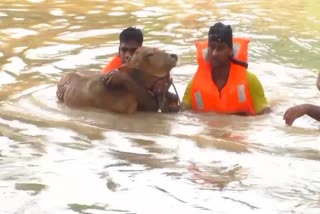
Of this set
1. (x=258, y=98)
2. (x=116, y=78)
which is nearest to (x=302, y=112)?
(x=258, y=98)

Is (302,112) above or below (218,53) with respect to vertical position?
below

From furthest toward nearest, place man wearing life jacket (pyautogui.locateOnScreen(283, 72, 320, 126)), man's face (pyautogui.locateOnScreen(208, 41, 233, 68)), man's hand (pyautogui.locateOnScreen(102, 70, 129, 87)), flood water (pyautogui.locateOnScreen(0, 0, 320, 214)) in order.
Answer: man's face (pyautogui.locateOnScreen(208, 41, 233, 68)) < man's hand (pyautogui.locateOnScreen(102, 70, 129, 87)) < man wearing life jacket (pyautogui.locateOnScreen(283, 72, 320, 126)) < flood water (pyautogui.locateOnScreen(0, 0, 320, 214))

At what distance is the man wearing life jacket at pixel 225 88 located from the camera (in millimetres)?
7555

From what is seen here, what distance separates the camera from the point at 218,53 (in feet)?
24.6

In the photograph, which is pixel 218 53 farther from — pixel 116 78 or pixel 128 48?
pixel 116 78

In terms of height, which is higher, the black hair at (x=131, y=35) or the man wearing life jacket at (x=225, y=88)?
the black hair at (x=131, y=35)

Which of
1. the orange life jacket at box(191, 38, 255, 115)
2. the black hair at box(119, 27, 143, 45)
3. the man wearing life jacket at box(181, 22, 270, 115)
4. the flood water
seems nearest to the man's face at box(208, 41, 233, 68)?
the man wearing life jacket at box(181, 22, 270, 115)

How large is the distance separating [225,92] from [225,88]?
0.15 feet

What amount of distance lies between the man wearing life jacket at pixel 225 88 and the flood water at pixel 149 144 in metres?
0.19

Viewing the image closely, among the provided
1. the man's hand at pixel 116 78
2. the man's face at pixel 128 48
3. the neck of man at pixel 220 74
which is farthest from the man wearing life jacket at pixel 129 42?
the neck of man at pixel 220 74

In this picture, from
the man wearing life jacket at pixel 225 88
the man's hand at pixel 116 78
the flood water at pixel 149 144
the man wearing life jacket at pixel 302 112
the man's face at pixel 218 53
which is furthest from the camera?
the man wearing life jacket at pixel 225 88

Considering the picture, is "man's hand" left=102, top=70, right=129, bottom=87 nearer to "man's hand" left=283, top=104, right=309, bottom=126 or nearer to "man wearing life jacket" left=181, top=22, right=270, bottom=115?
"man wearing life jacket" left=181, top=22, right=270, bottom=115

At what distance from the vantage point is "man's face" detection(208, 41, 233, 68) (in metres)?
7.43

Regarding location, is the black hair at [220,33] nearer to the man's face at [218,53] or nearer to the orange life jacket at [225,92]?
the man's face at [218,53]
